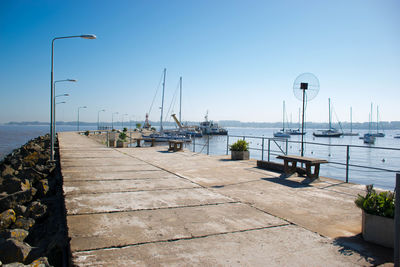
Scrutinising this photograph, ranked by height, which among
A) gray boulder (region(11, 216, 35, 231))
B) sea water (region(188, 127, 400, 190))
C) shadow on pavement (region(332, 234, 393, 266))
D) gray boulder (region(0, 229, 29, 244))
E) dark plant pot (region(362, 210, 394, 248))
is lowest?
sea water (region(188, 127, 400, 190))

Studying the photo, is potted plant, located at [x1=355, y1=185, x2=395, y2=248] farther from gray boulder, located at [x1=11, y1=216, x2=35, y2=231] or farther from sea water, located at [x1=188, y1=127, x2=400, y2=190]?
gray boulder, located at [x1=11, y1=216, x2=35, y2=231]

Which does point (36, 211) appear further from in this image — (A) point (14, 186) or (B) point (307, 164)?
(B) point (307, 164)

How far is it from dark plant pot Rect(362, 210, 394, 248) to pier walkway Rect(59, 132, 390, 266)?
0.19 metres

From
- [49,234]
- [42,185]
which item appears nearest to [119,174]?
[42,185]

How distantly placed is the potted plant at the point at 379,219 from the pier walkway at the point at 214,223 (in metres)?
0.22

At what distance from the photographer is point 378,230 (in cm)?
383

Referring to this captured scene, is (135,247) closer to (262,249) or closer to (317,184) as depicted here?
(262,249)

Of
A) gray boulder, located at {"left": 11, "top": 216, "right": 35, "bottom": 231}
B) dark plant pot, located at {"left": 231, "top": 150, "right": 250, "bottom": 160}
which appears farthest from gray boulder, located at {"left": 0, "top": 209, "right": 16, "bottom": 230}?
dark plant pot, located at {"left": 231, "top": 150, "right": 250, "bottom": 160}

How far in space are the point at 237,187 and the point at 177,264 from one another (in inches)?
166

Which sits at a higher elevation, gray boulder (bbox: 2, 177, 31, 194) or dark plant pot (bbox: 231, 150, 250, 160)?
dark plant pot (bbox: 231, 150, 250, 160)

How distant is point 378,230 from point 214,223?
7.34 feet

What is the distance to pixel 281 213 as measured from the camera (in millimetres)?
5129

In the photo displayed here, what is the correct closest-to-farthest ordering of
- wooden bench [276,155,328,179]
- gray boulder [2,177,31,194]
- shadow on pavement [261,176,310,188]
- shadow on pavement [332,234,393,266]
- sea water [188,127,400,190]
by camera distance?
shadow on pavement [332,234,393,266] < shadow on pavement [261,176,310,188] < wooden bench [276,155,328,179] < gray boulder [2,177,31,194] < sea water [188,127,400,190]

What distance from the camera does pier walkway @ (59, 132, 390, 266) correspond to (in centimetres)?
341
